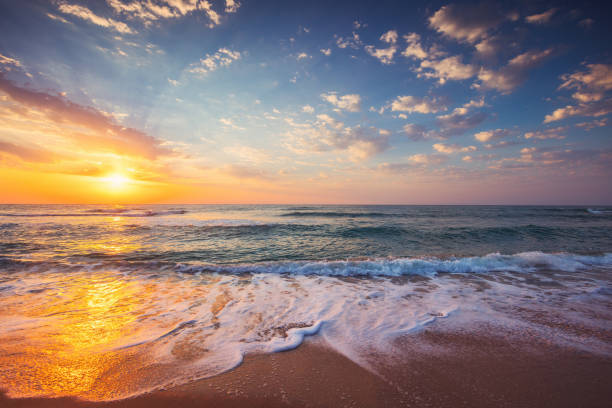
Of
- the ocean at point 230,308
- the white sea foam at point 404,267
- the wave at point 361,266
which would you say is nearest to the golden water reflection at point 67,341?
the ocean at point 230,308

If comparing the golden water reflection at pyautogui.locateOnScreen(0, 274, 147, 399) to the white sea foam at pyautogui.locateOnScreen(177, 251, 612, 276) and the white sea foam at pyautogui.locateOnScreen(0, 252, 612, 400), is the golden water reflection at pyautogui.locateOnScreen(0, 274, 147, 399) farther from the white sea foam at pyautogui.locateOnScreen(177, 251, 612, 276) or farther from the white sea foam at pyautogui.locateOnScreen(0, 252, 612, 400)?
the white sea foam at pyautogui.locateOnScreen(177, 251, 612, 276)

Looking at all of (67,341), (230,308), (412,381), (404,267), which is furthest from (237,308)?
(404,267)

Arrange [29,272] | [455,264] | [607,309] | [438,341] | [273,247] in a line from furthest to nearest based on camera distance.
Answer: [273,247]
[455,264]
[29,272]
[607,309]
[438,341]

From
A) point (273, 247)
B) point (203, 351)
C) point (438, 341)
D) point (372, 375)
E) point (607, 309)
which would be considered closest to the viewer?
point (372, 375)

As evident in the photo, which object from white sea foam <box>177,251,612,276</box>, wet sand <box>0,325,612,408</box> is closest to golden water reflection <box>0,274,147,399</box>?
wet sand <box>0,325,612,408</box>

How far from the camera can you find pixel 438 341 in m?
3.31

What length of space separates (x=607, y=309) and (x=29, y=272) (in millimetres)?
14333

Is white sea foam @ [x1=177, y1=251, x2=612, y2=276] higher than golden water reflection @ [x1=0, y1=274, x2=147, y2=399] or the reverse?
the reverse

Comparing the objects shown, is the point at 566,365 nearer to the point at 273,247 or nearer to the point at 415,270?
the point at 415,270

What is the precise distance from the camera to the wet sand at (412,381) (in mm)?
2170

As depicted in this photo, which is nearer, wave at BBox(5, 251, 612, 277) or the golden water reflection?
the golden water reflection

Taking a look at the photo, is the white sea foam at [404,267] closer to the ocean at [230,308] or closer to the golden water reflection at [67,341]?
the ocean at [230,308]

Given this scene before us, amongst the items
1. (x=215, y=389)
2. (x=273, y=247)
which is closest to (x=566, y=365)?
(x=215, y=389)

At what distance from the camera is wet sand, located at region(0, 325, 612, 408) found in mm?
2170
